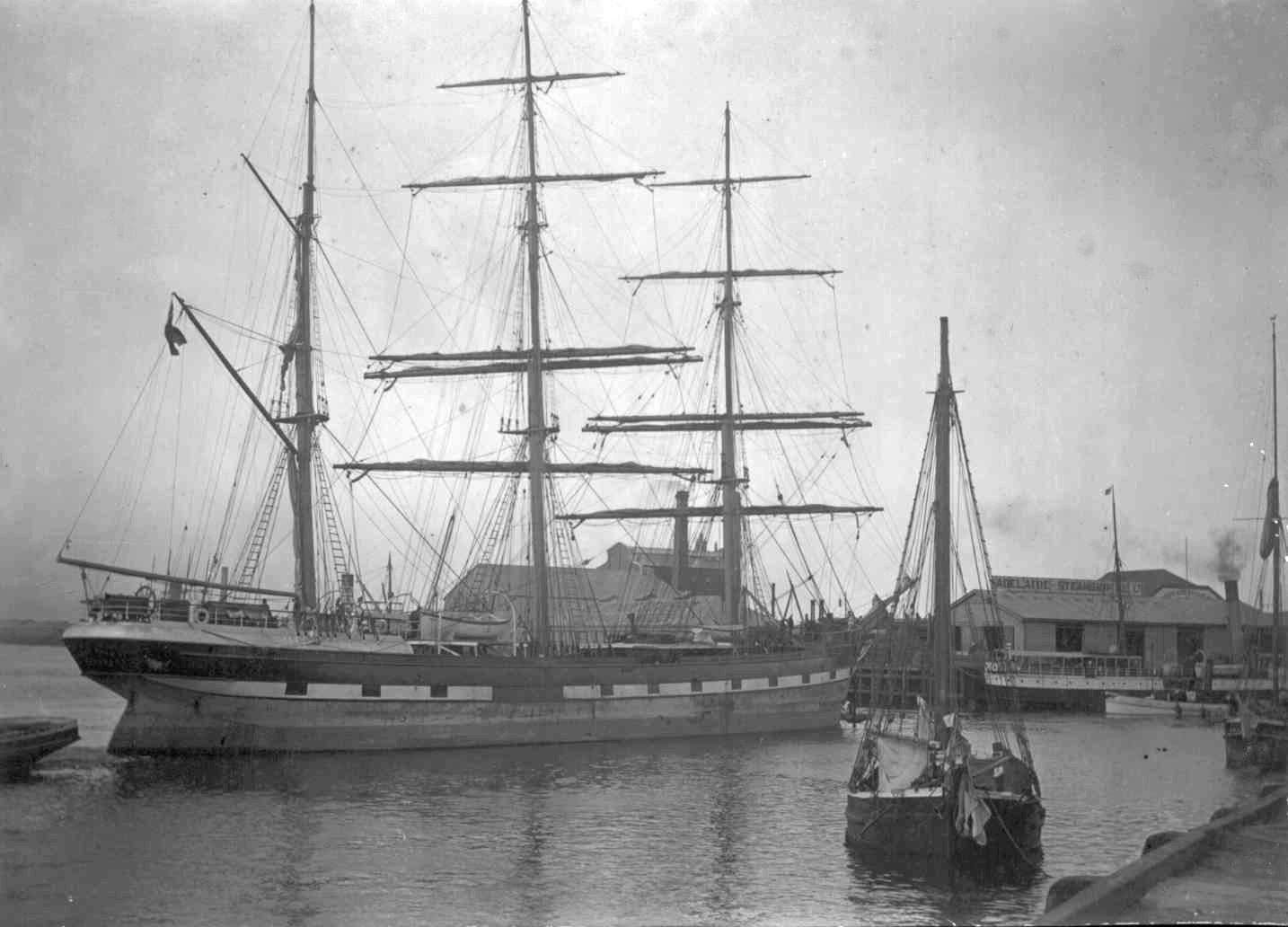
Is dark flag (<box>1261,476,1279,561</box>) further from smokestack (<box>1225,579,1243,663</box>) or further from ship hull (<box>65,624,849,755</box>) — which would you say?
smokestack (<box>1225,579,1243,663</box>)

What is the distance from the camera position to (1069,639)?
7362cm

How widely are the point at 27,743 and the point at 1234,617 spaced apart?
60549 mm

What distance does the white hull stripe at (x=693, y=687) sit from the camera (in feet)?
141

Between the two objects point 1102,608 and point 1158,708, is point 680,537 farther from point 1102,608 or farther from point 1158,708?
point 1102,608

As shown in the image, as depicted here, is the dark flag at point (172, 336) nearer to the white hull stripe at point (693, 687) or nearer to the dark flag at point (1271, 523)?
the white hull stripe at point (693, 687)

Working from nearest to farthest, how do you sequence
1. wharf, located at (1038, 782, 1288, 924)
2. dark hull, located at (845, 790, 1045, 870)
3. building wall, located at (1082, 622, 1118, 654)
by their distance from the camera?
wharf, located at (1038, 782, 1288, 924)
dark hull, located at (845, 790, 1045, 870)
building wall, located at (1082, 622, 1118, 654)

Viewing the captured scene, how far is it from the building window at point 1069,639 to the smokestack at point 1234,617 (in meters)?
7.66

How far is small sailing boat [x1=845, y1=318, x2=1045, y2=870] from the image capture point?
21406 mm

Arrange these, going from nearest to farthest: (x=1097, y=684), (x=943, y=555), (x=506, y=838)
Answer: (x=943, y=555), (x=506, y=838), (x=1097, y=684)

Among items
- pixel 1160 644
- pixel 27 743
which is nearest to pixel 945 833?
pixel 27 743

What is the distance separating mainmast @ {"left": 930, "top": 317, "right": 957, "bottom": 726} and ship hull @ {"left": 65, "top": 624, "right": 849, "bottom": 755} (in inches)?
768

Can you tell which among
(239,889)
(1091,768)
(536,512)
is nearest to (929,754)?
(239,889)

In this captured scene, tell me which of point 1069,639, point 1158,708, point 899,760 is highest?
point 1069,639

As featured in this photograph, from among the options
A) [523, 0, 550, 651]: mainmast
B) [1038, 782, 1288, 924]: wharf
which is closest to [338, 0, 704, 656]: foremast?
[523, 0, 550, 651]: mainmast
